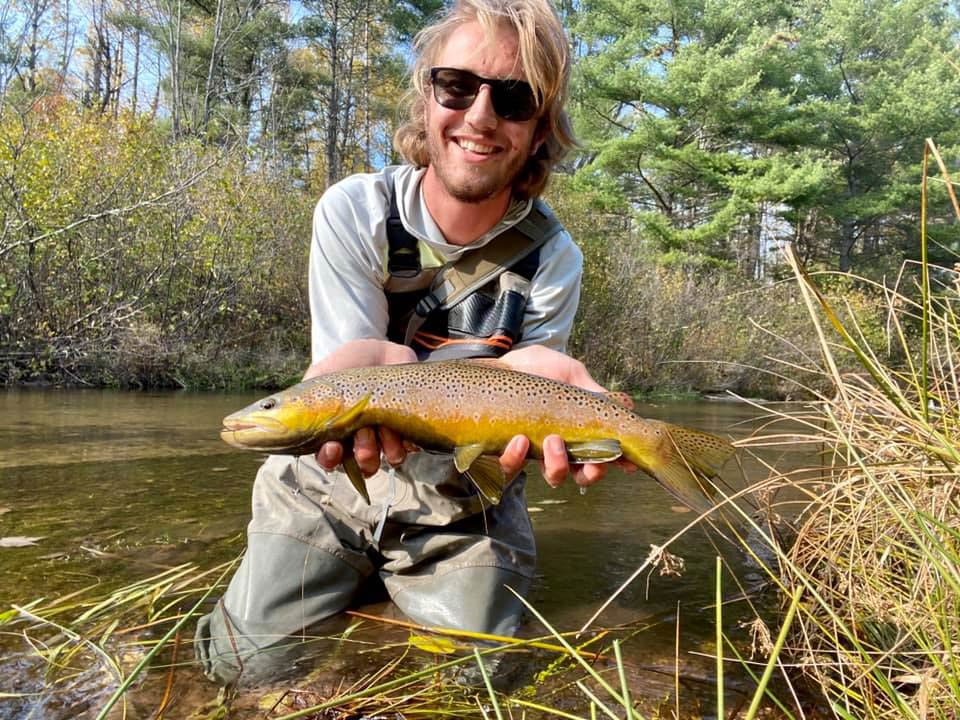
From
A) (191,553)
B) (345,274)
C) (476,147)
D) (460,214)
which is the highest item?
(476,147)

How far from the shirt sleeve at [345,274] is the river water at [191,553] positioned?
119 cm

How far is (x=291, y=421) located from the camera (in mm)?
2412

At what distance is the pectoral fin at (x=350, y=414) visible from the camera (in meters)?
2.50

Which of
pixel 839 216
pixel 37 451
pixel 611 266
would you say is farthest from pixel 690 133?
pixel 37 451

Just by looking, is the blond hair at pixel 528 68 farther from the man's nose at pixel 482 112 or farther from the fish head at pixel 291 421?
the fish head at pixel 291 421

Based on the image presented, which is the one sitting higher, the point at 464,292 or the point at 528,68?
the point at 528,68

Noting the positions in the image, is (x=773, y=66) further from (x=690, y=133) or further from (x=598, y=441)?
(x=598, y=441)

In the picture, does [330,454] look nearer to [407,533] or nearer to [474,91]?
[407,533]

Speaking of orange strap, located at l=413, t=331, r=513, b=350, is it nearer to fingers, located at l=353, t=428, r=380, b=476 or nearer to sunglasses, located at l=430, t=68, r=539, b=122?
fingers, located at l=353, t=428, r=380, b=476

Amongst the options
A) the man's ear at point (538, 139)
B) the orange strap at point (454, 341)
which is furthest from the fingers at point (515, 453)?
the man's ear at point (538, 139)

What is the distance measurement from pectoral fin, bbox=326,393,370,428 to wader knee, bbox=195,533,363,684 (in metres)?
0.63

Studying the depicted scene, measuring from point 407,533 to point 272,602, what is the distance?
0.59m

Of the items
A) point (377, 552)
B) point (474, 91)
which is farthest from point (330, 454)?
point (474, 91)

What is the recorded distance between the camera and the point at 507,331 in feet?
11.2
